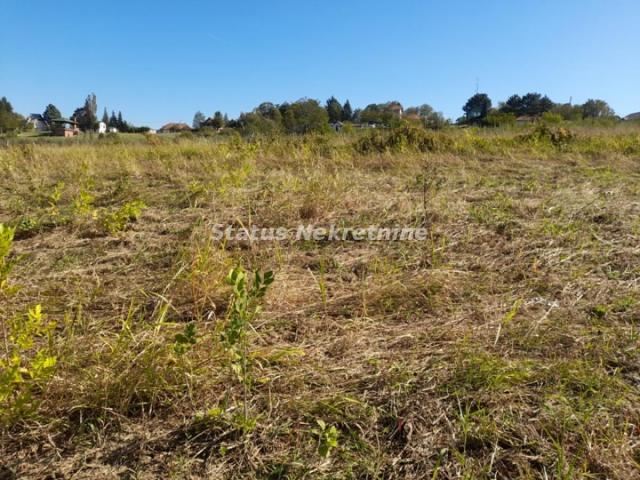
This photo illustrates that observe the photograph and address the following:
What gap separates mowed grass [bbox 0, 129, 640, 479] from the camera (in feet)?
3.22

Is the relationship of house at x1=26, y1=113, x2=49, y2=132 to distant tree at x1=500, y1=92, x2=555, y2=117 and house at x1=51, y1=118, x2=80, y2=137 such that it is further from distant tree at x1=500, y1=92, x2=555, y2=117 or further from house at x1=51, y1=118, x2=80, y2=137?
distant tree at x1=500, y1=92, x2=555, y2=117

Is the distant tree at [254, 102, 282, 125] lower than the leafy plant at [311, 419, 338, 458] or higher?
higher

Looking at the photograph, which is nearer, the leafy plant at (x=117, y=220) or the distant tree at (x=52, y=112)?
the leafy plant at (x=117, y=220)

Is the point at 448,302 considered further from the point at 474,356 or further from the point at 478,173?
the point at 478,173

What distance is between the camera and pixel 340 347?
4.75 ft

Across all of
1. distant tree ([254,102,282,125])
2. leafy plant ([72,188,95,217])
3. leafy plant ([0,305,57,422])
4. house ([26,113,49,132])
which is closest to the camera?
leafy plant ([0,305,57,422])

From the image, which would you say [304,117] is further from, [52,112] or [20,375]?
[52,112]

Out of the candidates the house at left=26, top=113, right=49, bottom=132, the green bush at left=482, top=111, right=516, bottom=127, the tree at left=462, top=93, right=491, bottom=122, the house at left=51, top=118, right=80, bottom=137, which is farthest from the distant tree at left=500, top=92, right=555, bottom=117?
the house at left=26, top=113, right=49, bottom=132

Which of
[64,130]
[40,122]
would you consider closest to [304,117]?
[64,130]

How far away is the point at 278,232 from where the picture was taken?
2766 mm

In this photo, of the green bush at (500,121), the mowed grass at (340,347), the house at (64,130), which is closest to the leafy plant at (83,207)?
the mowed grass at (340,347)

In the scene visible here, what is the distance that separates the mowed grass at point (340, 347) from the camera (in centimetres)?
98

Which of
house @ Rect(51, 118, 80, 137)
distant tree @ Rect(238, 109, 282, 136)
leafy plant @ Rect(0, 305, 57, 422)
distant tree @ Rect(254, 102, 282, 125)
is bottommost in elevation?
leafy plant @ Rect(0, 305, 57, 422)

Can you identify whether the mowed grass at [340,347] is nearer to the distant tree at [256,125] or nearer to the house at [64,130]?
the distant tree at [256,125]
